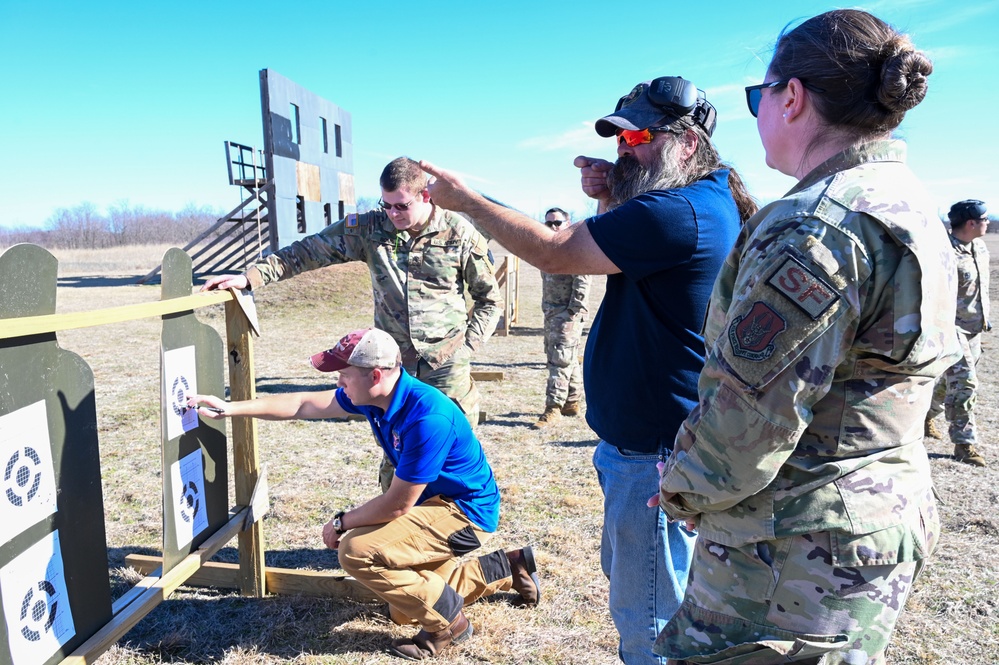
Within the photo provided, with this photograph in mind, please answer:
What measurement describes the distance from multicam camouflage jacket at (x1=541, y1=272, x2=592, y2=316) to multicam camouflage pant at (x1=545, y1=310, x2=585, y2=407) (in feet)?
0.21

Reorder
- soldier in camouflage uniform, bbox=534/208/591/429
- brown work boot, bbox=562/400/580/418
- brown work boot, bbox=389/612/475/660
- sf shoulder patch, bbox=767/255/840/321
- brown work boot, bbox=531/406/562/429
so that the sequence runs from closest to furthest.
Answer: sf shoulder patch, bbox=767/255/840/321 → brown work boot, bbox=389/612/475/660 → brown work boot, bbox=531/406/562/429 → soldier in camouflage uniform, bbox=534/208/591/429 → brown work boot, bbox=562/400/580/418

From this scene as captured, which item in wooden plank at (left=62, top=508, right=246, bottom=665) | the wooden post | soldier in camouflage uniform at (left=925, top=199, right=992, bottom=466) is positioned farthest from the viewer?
soldier in camouflage uniform at (left=925, top=199, right=992, bottom=466)

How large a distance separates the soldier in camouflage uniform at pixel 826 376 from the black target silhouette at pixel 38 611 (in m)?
1.82

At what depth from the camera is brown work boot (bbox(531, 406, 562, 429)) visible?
6348 mm

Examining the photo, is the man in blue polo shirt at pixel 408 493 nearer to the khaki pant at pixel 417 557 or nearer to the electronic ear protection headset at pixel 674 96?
the khaki pant at pixel 417 557

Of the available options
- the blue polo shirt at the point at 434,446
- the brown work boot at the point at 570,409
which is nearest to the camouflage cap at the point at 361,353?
the blue polo shirt at the point at 434,446

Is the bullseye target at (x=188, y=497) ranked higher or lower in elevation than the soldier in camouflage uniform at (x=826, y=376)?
lower

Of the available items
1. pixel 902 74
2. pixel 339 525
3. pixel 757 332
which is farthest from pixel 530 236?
pixel 339 525

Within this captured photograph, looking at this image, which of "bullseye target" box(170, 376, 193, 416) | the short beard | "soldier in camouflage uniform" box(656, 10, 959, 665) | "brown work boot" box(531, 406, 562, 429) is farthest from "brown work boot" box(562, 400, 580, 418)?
"soldier in camouflage uniform" box(656, 10, 959, 665)

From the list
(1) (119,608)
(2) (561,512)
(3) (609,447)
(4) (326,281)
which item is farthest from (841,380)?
(4) (326,281)

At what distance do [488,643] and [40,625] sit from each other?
5.45 feet

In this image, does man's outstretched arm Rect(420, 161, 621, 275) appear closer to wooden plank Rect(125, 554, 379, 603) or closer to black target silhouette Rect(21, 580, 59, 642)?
black target silhouette Rect(21, 580, 59, 642)

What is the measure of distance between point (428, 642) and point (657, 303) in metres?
1.82

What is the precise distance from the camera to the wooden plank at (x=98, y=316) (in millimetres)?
1782
